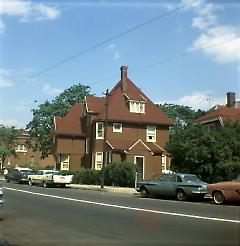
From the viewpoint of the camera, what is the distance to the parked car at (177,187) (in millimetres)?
24297

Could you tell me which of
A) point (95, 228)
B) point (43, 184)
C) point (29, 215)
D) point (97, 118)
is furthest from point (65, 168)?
point (95, 228)

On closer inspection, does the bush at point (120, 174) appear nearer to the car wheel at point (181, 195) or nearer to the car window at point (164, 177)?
the car window at point (164, 177)

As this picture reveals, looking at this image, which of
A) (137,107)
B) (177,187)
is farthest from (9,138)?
(177,187)

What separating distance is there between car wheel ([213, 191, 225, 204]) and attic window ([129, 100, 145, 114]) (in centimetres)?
3325

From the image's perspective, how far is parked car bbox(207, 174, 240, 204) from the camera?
21094 mm

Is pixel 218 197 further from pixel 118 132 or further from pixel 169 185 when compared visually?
pixel 118 132

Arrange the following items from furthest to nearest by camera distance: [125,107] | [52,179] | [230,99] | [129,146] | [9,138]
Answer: [9,138], [230,99], [125,107], [129,146], [52,179]

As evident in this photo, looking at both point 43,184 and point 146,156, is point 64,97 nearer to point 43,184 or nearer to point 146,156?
point 146,156

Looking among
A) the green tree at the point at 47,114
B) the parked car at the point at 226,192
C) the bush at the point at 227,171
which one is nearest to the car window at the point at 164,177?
the parked car at the point at 226,192

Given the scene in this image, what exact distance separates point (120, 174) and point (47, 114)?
39.3 meters

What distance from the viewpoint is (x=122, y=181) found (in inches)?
1553

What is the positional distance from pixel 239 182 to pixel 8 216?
9956mm

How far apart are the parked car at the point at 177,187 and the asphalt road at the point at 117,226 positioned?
16.7 ft

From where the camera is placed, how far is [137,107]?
55250 millimetres
